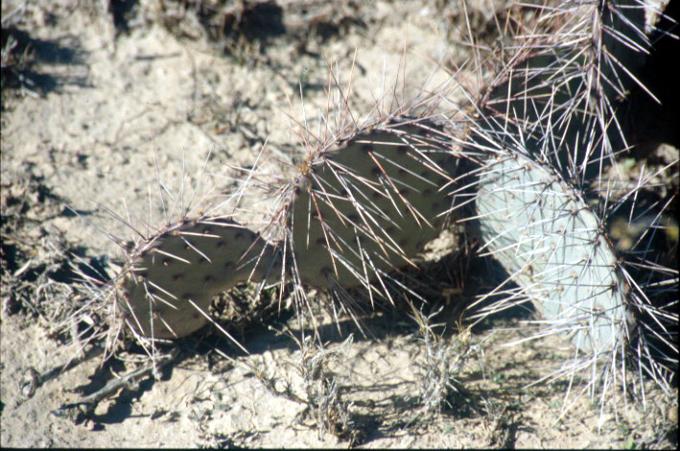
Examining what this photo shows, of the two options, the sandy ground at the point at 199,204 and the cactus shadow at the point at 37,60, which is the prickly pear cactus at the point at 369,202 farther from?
the cactus shadow at the point at 37,60

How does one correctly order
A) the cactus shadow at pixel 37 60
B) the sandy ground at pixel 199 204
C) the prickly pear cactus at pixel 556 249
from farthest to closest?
the cactus shadow at pixel 37 60 < the sandy ground at pixel 199 204 < the prickly pear cactus at pixel 556 249

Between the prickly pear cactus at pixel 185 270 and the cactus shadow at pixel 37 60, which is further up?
the cactus shadow at pixel 37 60

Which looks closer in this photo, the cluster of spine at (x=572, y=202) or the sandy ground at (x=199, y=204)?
the cluster of spine at (x=572, y=202)

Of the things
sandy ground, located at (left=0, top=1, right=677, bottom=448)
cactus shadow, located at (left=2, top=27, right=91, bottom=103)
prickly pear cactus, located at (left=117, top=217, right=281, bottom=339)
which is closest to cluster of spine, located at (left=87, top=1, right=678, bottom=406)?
prickly pear cactus, located at (left=117, top=217, right=281, bottom=339)

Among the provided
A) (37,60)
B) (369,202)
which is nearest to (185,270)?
(369,202)

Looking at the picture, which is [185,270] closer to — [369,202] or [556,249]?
[369,202]

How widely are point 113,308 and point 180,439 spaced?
574 millimetres

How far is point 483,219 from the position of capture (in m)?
2.98

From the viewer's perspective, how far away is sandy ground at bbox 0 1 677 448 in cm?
288

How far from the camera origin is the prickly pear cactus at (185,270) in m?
2.63

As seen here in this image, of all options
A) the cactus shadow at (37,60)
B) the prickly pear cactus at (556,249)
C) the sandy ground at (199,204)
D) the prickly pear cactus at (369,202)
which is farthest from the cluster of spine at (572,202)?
the cactus shadow at (37,60)

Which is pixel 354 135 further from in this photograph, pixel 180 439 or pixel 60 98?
pixel 60 98

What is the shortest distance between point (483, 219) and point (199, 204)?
1286mm

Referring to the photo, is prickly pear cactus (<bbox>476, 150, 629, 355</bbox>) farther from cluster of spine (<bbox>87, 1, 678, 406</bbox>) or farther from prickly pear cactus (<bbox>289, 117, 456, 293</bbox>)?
prickly pear cactus (<bbox>289, 117, 456, 293</bbox>)
